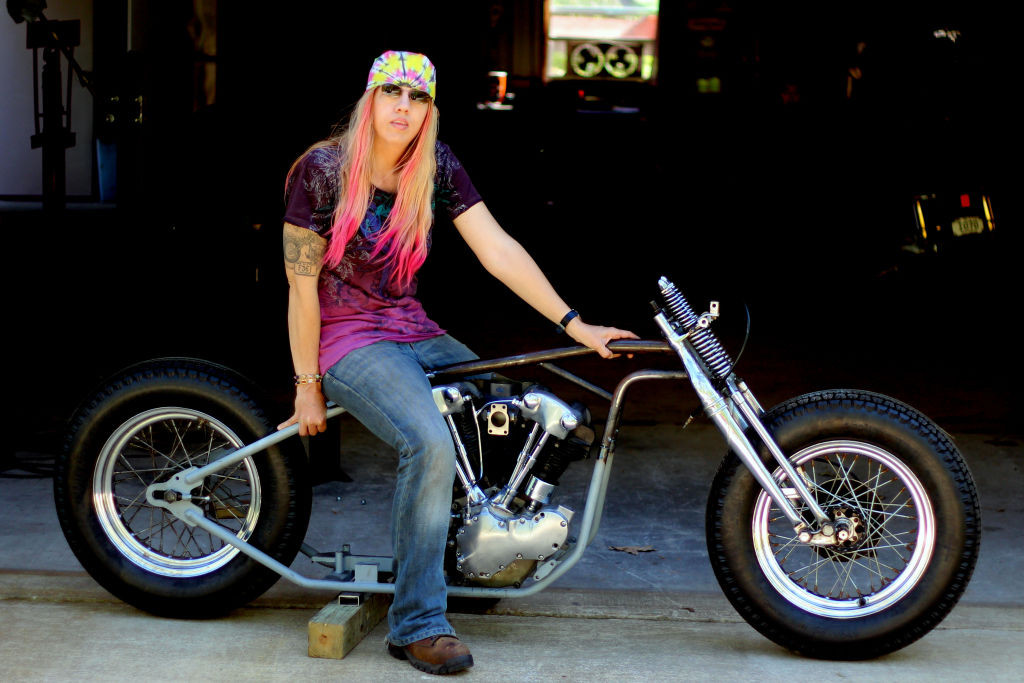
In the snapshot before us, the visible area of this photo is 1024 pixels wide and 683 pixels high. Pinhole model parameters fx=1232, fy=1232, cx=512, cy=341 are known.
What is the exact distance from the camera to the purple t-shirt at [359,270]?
365 cm

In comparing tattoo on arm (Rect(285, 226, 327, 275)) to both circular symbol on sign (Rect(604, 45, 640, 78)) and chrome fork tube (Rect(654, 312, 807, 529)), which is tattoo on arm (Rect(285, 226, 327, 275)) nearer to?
chrome fork tube (Rect(654, 312, 807, 529))

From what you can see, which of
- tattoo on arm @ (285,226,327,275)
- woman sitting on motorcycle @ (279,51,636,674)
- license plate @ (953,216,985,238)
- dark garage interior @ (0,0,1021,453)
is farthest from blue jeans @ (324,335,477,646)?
license plate @ (953,216,985,238)

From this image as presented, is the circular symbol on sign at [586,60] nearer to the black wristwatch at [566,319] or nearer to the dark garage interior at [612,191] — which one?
the dark garage interior at [612,191]

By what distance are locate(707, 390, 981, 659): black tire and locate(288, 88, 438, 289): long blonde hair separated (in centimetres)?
117

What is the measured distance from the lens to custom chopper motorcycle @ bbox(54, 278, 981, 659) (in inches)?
140

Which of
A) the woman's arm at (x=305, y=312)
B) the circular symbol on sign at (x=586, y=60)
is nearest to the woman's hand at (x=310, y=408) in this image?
the woman's arm at (x=305, y=312)

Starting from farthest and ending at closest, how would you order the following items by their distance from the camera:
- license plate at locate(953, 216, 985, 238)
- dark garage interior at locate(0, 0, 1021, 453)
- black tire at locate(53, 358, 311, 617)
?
license plate at locate(953, 216, 985, 238) → dark garage interior at locate(0, 0, 1021, 453) → black tire at locate(53, 358, 311, 617)

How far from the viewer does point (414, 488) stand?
3510mm

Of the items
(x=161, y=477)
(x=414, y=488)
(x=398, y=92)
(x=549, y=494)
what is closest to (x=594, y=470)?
(x=549, y=494)

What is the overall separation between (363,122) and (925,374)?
5.15 meters

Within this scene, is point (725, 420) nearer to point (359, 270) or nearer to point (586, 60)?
point (359, 270)

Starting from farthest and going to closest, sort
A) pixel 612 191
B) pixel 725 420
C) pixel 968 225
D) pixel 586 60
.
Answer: pixel 586 60
pixel 612 191
pixel 968 225
pixel 725 420

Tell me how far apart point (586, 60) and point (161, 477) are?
39.0 feet

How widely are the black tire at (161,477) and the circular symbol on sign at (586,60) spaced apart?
11727 millimetres
